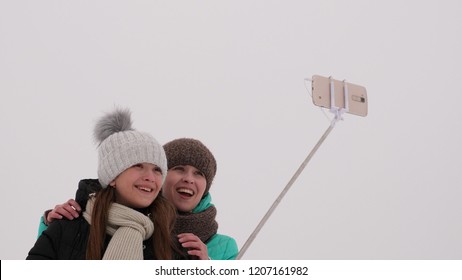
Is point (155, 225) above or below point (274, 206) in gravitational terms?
below

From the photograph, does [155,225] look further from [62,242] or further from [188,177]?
[188,177]

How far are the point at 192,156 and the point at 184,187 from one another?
12cm

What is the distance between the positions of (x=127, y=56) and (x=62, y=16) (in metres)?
1.01

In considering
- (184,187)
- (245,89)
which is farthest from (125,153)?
(245,89)

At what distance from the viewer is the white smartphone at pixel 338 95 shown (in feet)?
7.51

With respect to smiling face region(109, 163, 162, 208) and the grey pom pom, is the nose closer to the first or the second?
the grey pom pom

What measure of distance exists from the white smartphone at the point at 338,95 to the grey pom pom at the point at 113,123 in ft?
2.21

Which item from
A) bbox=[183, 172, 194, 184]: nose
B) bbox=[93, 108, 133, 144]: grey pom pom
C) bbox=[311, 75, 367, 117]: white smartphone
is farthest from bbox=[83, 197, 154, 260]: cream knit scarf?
bbox=[311, 75, 367, 117]: white smartphone

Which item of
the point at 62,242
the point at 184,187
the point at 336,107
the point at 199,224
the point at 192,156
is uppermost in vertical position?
the point at 336,107

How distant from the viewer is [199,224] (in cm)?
206

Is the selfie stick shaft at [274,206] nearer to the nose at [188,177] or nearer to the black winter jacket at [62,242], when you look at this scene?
the nose at [188,177]

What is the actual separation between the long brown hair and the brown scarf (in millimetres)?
227

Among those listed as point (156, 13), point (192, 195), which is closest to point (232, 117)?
point (156, 13)

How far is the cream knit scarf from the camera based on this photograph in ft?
5.28
